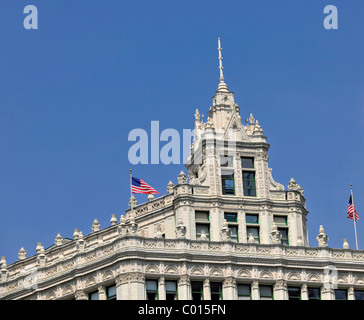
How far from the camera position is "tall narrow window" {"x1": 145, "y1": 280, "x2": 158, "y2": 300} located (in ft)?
369

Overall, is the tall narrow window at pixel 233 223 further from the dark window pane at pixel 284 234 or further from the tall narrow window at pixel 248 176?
the dark window pane at pixel 284 234

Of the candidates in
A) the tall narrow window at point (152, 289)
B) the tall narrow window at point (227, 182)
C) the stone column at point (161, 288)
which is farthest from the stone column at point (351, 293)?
the tall narrow window at point (152, 289)

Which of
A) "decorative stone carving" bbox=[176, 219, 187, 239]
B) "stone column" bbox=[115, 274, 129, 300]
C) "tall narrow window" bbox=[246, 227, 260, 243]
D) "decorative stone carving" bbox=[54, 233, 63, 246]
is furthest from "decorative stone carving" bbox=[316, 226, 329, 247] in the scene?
"decorative stone carving" bbox=[54, 233, 63, 246]

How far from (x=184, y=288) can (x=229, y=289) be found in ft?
12.9

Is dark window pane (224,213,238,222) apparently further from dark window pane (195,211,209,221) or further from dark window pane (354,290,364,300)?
dark window pane (354,290,364,300)

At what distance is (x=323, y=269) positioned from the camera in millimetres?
117688

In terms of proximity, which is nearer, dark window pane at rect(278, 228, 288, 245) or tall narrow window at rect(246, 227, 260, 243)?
tall narrow window at rect(246, 227, 260, 243)

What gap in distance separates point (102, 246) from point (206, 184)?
14.2 m

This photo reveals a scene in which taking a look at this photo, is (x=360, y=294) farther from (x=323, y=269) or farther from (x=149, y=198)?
(x=149, y=198)

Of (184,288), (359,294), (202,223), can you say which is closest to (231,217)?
(202,223)

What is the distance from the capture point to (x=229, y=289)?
114m

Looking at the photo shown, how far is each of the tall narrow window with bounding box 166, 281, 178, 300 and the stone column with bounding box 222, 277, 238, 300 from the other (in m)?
4.15

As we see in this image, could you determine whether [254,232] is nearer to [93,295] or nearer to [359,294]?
[359,294]
